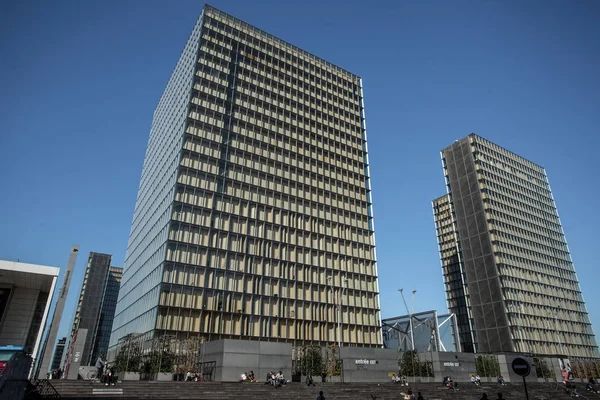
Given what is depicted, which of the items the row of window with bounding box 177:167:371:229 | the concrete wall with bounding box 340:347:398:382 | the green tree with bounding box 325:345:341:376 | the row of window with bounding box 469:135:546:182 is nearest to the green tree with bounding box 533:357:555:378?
the row of window with bounding box 177:167:371:229

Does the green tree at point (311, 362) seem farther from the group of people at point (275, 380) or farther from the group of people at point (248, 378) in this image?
the group of people at point (248, 378)

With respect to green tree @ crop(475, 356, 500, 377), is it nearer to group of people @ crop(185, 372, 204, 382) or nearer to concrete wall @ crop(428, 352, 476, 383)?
concrete wall @ crop(428, 352, 476, 383)

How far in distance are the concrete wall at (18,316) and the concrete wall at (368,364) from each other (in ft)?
122

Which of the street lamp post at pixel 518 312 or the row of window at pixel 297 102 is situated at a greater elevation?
the row of window at pixel 297 102

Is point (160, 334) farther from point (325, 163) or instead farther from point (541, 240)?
point (541, 240)

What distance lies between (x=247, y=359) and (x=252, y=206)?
32527 millimetres

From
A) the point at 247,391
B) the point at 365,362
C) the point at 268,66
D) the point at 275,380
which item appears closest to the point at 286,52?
the point at 268,66

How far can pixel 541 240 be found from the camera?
125438 mm

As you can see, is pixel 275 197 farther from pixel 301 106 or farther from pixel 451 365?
pixel 451 365

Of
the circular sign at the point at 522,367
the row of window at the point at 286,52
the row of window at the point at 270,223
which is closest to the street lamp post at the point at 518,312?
the row of window at the point at 270,223

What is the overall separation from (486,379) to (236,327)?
39644mm

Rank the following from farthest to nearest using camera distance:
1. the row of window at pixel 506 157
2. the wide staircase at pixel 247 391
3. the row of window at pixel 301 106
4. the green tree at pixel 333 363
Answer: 1. the row of window at pixel 506 157
2. the row of window at pixel 301 106
3. the green tree at pixel 333 363
4. the wide staircase at pixel 247 391

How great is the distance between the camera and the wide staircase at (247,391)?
96.0 ft

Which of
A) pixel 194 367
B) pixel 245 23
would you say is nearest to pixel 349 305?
pixel 194 367
